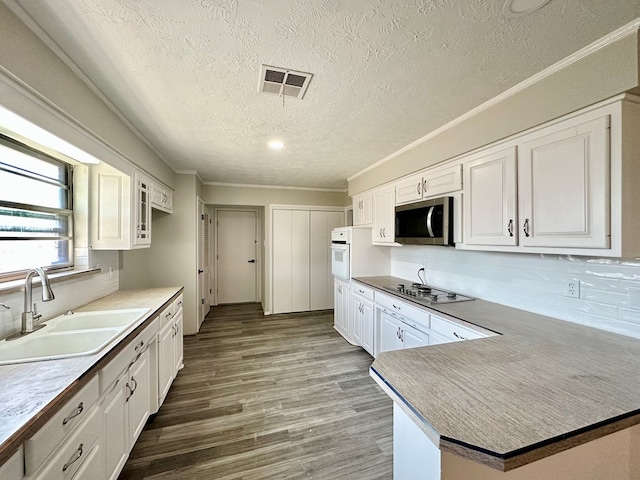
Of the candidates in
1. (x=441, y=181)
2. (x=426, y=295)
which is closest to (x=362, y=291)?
(x=426, y=295)

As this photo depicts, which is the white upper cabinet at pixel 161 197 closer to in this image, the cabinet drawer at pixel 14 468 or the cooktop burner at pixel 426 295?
the cabinet drawer at pixel 14 468

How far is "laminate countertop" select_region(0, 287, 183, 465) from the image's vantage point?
2.56ft

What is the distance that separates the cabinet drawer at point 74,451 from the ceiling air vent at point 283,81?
78.1 inches

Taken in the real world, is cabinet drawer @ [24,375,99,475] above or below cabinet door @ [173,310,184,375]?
above

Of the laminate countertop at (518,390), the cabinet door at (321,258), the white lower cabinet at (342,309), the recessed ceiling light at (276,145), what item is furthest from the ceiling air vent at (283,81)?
the cabinet door at (321,258)

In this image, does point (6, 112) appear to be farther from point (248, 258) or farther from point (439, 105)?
point (248, 258)

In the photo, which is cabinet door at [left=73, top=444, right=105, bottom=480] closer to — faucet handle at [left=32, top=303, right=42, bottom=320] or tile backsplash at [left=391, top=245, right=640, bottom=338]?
faucet handle at [left=32, top=303, right=42, bottom=320]

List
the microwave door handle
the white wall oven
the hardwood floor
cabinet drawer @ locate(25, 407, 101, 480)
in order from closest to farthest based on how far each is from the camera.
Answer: cabinet drawer @ locate(25, 407, 101, 480) → the hardwood floor → the microwave door handle → the white wall oven

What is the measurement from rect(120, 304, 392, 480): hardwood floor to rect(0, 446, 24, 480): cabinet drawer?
1129 millimetres

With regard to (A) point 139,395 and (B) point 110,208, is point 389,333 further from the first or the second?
(B) point 110,208

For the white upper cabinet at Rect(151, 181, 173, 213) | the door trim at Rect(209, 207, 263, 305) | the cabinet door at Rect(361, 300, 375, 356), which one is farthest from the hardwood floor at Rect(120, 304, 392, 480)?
the door trim at Rect(209, 207, 263, 305)

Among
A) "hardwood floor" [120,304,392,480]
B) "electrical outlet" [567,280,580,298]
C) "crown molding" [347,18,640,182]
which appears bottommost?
"hardwood floor" [120,304,392,480]

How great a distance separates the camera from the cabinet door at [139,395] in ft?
5.41

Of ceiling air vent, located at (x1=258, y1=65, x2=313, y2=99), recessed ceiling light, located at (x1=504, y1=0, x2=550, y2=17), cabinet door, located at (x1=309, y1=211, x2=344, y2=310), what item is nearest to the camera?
recessed ceiling light, located at (x1=504, y1=0, x2=550, y2=17)
